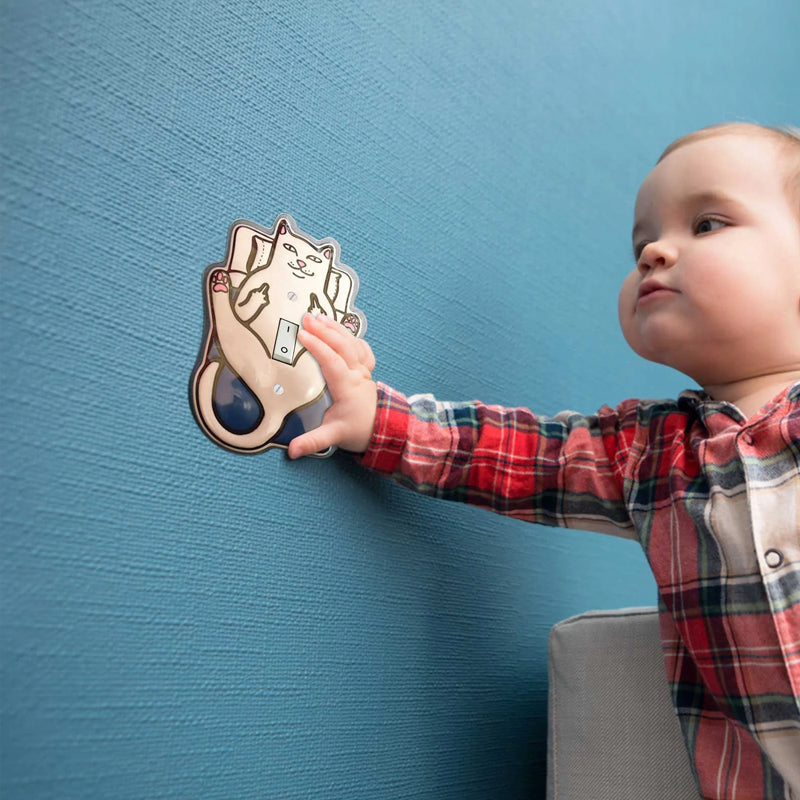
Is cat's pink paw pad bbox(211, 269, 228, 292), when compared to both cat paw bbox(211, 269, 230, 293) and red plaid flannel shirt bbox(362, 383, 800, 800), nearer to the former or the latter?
cat paw bbox(211, 269, 230, 293)

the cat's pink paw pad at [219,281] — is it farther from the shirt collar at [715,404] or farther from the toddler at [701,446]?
the shirt collar at [715,404]

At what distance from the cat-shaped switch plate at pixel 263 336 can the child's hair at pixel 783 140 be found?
0.34 meters

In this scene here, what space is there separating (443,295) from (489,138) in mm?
209

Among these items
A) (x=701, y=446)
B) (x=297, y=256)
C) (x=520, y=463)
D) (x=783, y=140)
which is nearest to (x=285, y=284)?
(x=297, y=256)

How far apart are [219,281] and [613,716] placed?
48 centimetres

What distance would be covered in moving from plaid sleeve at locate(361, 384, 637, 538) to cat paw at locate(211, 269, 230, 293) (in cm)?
15

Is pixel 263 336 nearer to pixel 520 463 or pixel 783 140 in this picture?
pixel 520 463

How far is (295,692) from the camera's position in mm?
585

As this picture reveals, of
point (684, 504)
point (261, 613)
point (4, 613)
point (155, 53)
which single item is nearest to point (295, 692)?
point (261, 613)

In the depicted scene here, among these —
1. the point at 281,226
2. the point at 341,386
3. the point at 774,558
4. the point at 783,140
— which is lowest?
the point at 774,558

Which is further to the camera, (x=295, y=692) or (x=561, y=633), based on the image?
(x=561, y=633)

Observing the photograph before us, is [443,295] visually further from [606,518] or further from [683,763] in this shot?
[683,763]

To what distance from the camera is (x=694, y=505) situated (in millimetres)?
632

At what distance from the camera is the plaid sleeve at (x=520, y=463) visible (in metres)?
0.68
